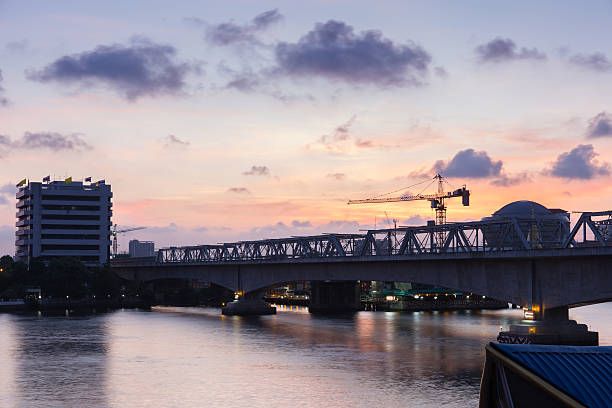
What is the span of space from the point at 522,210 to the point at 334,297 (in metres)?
47.6

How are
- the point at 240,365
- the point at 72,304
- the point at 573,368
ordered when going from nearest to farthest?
1. the point at 573,368
2. the point at 240,365
3. the point at 72,304

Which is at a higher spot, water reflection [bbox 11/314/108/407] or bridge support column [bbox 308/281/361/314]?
bridge support column [bbox 308/281/361/314]

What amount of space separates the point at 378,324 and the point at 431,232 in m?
29.2

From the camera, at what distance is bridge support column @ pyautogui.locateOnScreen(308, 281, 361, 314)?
17800cm

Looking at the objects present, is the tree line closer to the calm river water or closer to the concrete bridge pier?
the calm river water

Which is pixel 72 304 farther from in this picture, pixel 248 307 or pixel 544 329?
pixel 544 329

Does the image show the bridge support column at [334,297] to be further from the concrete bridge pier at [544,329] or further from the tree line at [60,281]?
the concrete bridge pier at [544,329]

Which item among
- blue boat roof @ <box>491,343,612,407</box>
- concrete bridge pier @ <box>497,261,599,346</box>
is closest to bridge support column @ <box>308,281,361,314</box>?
concrete bridge pier @ <box>497,261,599,346</box>

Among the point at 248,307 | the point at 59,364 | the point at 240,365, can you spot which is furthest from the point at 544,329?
the point at 248,307

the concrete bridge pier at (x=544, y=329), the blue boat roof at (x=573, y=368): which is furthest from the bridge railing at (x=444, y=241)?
the blue boat roof at (x=573, y=368)

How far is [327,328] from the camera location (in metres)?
120

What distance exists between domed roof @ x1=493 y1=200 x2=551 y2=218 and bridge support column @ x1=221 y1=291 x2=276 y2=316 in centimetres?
5949

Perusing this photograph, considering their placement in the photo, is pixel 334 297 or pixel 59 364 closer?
pixel 59 364

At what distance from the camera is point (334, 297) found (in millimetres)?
180250
